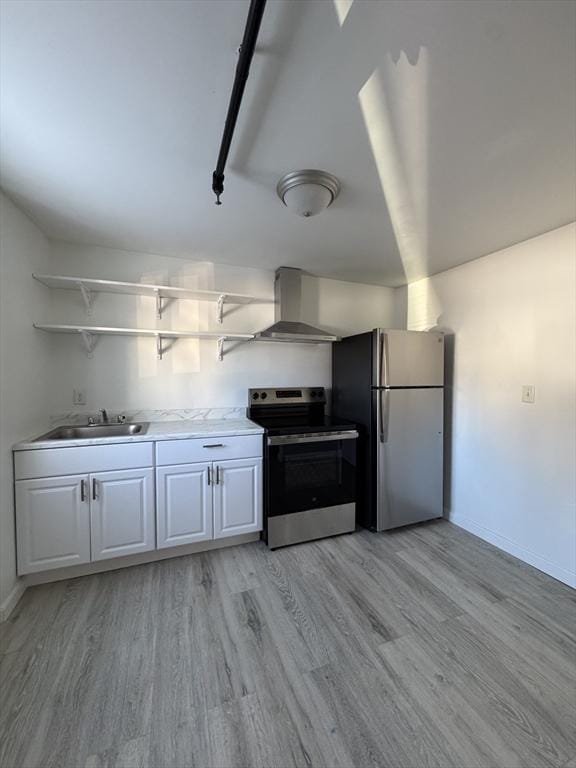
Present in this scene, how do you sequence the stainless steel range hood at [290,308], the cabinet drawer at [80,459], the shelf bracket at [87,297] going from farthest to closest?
the stainless steel range hood at [290,308] → the shelf bracket at [87,297] → the cabinet drawer at [80,459]

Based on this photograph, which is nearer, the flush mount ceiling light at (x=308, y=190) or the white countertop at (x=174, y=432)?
the flush mount ceiling light at (x=308, y=190)

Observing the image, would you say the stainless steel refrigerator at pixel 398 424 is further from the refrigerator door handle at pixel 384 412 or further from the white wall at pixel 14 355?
the white wall at pixel 14 355

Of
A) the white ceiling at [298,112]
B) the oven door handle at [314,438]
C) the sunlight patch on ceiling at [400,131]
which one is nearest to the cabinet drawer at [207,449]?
the oven door handle at [314,438]

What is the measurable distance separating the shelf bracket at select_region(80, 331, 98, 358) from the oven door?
1559 mm

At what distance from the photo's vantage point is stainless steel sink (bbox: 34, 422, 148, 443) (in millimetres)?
2219

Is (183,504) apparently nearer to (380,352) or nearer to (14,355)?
(14,355)

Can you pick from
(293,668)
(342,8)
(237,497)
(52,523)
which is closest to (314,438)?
(237,497)

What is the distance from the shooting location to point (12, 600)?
1.77 metres

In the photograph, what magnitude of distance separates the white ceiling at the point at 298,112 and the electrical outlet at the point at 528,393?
1071 millimetres

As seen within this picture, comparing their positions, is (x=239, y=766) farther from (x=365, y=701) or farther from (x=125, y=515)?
→ (x=125, y=515)

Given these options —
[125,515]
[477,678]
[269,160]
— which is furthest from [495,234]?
[125,515]

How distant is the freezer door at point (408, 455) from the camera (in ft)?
8.39

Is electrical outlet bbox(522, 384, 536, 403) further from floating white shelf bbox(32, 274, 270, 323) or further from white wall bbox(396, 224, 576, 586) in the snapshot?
floating white shelf bbox(32, 274, 270, 323)

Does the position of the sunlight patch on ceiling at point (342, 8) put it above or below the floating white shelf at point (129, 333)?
above
